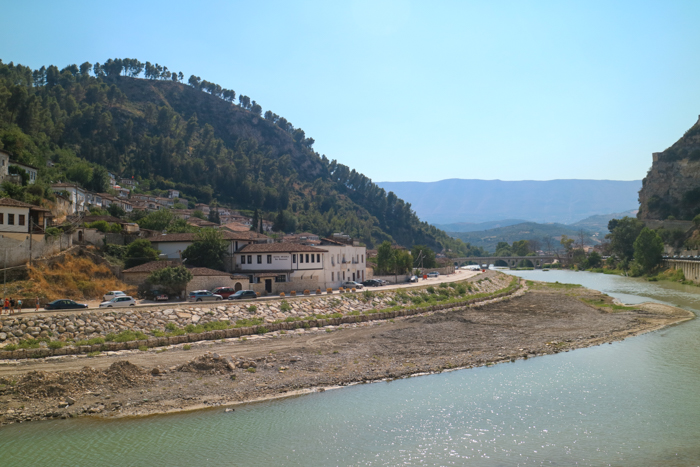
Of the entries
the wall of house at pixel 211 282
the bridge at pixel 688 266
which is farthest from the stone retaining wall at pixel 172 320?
the bridge at pixel 688 266

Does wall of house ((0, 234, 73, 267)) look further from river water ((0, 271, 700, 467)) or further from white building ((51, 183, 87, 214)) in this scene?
river water ((0, 271, 700, 467))

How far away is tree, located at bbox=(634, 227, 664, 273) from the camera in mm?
88812

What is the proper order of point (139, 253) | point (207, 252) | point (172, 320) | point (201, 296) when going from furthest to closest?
point (207, 252), point (139, 253), point (201, 296), point (172, 320)

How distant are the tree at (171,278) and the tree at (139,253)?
5.18m

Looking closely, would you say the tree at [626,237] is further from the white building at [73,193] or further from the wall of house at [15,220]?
the wall of house at [15,220]

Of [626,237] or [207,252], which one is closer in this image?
[207,252]

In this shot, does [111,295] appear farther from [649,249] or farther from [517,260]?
[517,260]

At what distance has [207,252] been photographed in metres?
47.3

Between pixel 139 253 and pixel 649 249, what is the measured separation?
87.7 metres

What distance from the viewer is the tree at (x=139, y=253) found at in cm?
4356

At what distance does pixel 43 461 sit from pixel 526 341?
26.9 meters

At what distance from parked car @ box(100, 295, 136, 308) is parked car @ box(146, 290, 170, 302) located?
3.48 meters

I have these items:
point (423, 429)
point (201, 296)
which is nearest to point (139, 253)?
point (201, 296)

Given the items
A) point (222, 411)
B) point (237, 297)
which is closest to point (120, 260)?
point (237, 297)
